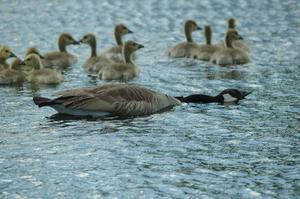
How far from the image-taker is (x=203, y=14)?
25.7 meters

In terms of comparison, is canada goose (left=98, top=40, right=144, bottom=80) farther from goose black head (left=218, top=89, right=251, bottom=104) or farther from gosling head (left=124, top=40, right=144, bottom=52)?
goose black head (left=218, top=89, right=251, bottom=104)

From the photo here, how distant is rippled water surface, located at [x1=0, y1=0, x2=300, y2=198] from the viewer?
9578 millimetres

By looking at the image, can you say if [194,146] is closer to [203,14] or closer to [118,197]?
[118,197]

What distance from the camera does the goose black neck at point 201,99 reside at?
14242mm

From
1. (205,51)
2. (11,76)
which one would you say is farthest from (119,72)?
A: (205,51)

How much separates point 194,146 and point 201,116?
199 cm

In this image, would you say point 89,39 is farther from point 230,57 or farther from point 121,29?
point 230,57

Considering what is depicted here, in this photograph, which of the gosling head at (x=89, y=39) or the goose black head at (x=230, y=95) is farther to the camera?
the gosling head at (x=89, y=39)

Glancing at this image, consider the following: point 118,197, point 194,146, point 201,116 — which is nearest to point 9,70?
point 201,116

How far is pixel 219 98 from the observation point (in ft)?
47.2

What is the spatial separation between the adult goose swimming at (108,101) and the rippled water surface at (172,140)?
0.75 feet

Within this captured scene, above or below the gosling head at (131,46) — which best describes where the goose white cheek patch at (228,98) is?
below

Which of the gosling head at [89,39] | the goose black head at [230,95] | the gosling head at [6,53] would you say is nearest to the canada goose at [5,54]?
the gosling head at [6,53]

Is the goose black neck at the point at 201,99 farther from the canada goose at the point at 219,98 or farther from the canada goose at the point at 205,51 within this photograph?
the canada goose at the point at 205,51
